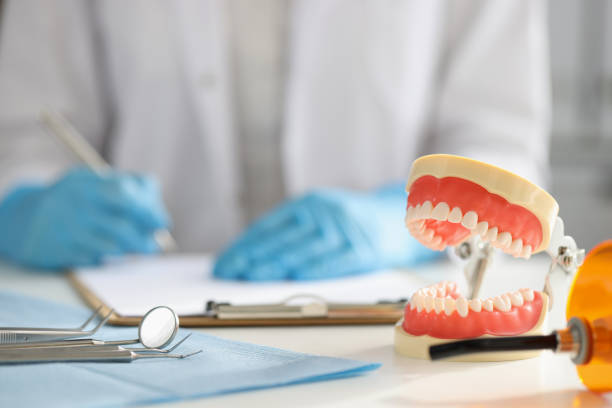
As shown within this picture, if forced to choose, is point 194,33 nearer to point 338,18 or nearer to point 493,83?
point 338,18

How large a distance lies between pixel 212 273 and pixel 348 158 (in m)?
0.56

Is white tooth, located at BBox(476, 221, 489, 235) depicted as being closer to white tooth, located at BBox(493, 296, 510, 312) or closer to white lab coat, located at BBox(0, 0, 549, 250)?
white tooth, located at BBox(493, 296, 510, 312)

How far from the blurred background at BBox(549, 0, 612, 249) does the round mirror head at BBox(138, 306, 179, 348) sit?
90.3 inches

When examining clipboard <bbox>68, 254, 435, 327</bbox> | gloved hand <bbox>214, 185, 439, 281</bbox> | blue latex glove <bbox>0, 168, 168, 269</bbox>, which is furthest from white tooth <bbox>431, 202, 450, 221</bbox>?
blue latex glove <bbox>0, 168, 168, 269</bbox>

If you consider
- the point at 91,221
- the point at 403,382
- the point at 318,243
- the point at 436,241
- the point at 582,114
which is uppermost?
the point at 582,114

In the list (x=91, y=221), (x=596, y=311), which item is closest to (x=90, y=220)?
(x=91, y=221)

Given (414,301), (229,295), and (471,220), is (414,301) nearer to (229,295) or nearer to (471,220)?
(471,220)

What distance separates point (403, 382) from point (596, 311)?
0.37 feet

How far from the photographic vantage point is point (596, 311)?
35 centimetres

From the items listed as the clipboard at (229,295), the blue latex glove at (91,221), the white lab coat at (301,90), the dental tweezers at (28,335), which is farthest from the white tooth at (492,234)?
the white lab coat at (301,90)

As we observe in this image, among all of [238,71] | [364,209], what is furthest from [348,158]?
[364,209]

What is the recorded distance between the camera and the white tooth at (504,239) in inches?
15.9

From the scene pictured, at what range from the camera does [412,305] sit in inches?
17.4

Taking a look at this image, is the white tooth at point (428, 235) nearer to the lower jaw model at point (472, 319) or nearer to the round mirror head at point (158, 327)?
the lower jaw model at point (472, 319)
